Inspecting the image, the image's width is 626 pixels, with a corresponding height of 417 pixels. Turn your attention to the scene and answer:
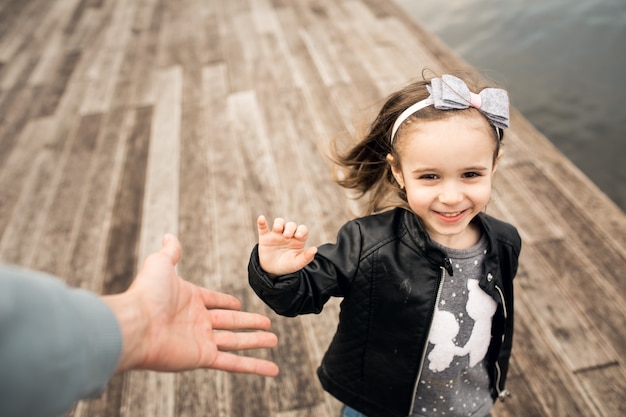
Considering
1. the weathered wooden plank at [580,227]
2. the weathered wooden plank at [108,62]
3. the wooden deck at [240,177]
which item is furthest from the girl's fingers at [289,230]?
the weathered wooden plank at [108,62]

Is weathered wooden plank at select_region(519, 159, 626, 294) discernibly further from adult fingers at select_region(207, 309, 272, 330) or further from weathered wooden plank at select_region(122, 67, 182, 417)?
weathered wooden plank at select_region(122, 67, 182, 417)

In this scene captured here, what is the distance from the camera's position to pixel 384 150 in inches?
47.9

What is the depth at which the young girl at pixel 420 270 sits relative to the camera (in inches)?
38.9

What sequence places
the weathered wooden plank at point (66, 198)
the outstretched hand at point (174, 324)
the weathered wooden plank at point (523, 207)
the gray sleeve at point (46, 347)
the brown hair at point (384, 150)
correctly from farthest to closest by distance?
the weathered wooden plank at point (66, 198) → the weathered wooden plank at point (523, 207) → the brown hair at point (384, 150) → the outstretched hand at point (174, 324) → the gray sleeve at point (46, 347)

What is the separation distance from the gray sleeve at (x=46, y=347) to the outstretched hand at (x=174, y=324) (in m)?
0.08

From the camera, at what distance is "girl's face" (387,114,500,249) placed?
38.0 inches

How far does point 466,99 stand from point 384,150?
273 millimetres

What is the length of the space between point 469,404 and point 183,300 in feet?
2.47

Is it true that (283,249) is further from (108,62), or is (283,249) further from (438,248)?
(108,62)

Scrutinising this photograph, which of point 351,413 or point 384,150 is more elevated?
point 384,150

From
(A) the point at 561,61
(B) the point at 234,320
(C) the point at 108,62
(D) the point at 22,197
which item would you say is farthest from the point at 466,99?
(A) the point at 561,61

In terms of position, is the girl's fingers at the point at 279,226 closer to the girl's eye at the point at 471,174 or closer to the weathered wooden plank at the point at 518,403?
the girl's eye at the point at 471,174

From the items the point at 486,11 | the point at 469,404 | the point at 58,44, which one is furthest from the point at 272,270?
the point at 486,11

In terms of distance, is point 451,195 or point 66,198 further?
point 66,198
